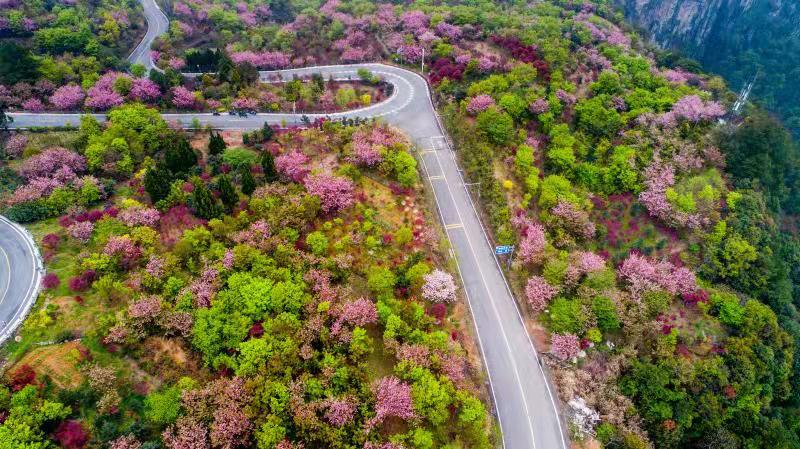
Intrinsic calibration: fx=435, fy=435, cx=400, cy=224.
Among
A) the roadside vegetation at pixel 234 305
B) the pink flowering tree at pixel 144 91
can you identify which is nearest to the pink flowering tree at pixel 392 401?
the roadside vegetation at pixel 234 305

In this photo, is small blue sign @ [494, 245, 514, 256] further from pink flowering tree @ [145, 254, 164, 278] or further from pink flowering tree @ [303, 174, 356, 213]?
pink flowering tree @ [145, 254, 164, 278]

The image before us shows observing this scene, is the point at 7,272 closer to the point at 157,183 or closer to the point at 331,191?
the point at 157,183


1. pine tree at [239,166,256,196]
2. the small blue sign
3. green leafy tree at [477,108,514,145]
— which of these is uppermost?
green leafy tree at [477,108,514,145]

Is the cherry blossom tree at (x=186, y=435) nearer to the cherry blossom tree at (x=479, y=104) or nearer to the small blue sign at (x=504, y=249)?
the small blue sign at (x=504, y=249)

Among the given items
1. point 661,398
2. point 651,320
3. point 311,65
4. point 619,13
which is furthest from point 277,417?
point 619,13

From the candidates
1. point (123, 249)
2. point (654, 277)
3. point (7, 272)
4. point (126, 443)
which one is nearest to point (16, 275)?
point (7, 272)

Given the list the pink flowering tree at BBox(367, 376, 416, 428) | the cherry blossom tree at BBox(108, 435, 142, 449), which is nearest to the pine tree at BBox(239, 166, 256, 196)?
the cherry blossom tree at BBox(108, 435, 142, 449)
